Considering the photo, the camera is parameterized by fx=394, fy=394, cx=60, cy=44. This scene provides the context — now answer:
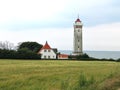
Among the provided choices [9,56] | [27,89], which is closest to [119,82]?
[27,89]

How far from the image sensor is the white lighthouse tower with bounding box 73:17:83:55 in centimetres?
12369

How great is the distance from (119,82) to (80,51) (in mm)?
104121

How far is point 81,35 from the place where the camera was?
126938 millimetres

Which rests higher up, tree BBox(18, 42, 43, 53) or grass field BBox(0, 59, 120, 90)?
tree BBox(18, 42, 43, 53)

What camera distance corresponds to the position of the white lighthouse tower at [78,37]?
4870 inches

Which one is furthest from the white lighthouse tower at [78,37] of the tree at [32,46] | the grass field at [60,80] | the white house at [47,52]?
the grass field at [60,80]

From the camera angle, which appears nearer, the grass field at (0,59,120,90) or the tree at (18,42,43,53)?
the grass field at (0,59,120,90)

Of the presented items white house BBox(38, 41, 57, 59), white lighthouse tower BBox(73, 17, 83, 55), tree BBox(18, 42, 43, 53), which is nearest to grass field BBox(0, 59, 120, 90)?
white house BBox(38, 41, 57, 59)

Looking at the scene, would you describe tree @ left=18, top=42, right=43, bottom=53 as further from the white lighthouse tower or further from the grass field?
the grass field

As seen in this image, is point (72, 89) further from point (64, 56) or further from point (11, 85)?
point (64, 56)

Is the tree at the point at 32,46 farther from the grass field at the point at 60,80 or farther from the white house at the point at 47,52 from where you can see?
the grass field at the point at 60,80

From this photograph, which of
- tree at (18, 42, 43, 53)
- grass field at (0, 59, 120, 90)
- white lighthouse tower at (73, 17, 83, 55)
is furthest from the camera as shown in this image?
white lighthouse tower at (73, 17, 83, 55)

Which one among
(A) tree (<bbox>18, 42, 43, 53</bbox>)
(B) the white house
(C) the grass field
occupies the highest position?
(A) tree (<bbox>18, 42, 43, 53</bbox>)

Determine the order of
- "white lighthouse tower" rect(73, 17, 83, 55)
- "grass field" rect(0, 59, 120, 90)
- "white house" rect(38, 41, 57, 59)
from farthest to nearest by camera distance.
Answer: "white lighthouse tower" rect(73, 17, 83, 55) < "white house" rect(38, 41, 57, 59) < "grass field" rect(0, 59, 120, 90)
